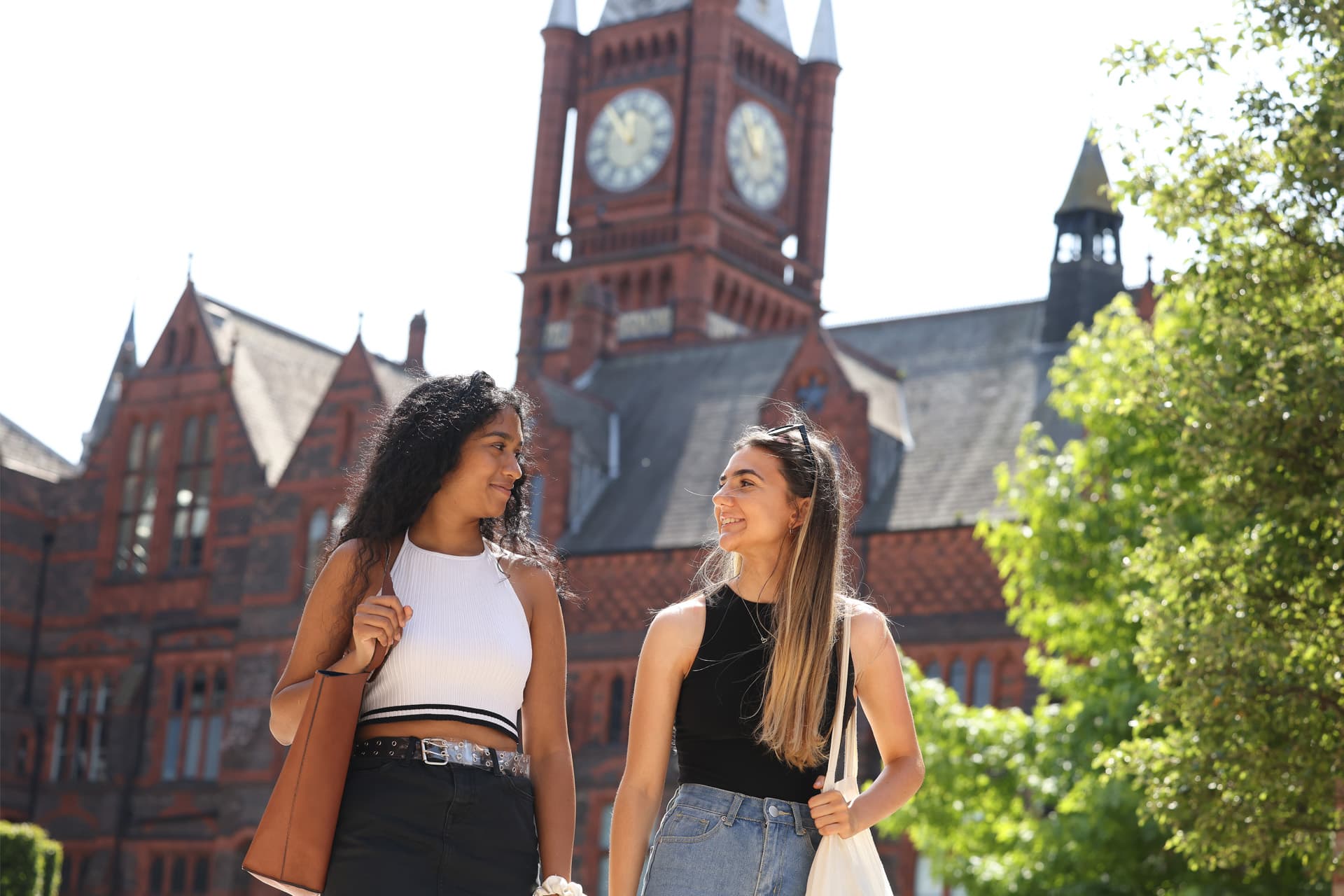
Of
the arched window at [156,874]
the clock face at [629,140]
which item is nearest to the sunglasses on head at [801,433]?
the arched window at [156,874]

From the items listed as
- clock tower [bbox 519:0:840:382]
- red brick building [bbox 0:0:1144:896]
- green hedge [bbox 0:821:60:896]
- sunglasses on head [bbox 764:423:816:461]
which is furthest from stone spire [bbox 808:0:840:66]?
sunglasses on head [bbox 764:423:816:461]

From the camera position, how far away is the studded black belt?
5012 millimetres

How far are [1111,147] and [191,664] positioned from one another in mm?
28999

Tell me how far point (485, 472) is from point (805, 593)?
925 millimetres

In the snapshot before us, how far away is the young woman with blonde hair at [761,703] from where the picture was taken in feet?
16.5

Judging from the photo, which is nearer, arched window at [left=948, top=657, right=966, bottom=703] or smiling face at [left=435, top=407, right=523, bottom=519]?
smiling face at [left=435, top=407, right=523, bottom=519]

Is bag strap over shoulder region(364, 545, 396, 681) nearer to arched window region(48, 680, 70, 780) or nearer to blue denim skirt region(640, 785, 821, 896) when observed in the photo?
blue denim skirt region(640, 785, 821, 896)

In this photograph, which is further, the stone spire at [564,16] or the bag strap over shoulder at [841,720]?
the stone spire at [564,16]

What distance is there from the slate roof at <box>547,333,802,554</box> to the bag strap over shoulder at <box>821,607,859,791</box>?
28.8m

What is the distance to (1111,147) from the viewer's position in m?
13.0

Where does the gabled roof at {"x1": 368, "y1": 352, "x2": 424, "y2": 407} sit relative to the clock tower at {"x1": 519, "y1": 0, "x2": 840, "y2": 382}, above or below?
below

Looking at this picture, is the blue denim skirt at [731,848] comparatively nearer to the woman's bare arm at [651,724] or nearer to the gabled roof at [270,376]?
the woman's bare arm at [651,724]

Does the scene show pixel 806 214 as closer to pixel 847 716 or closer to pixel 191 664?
pixel 191 664

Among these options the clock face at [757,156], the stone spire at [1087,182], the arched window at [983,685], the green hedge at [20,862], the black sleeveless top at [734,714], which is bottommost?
the green hedge at [20,862]
